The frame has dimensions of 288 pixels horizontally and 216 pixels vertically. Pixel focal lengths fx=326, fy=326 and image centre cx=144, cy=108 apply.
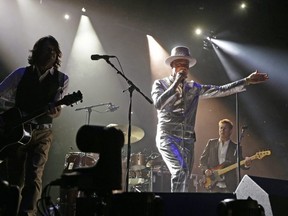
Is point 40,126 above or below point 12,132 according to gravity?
above

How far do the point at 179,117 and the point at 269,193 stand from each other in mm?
2505

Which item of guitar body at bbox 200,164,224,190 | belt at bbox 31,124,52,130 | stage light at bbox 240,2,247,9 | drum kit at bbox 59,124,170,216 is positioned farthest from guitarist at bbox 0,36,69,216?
stage light at bbox 240,2,247,9

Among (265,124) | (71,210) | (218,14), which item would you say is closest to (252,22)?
(218,14)

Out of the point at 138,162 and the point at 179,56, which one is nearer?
the point at 179,56

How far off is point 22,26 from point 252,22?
6993 millimetres

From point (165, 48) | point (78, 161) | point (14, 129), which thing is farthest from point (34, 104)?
point (165, 48)

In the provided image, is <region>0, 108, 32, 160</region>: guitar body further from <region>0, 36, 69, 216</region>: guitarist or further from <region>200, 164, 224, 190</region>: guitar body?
<region>200, 164, 224, 190</region>: guitar body

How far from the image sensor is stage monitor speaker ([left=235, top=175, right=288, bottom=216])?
8.90 feet

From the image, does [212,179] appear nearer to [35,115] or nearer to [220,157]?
[220,157]

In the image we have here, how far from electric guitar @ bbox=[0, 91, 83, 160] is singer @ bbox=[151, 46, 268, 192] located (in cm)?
189

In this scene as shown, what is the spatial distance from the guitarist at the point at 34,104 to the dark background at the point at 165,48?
18.7 ft

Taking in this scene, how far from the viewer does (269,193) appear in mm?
2736

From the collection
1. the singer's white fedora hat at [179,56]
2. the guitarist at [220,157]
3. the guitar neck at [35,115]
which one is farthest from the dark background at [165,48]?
the guitar neck at [35,115]

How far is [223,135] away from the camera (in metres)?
7.51
